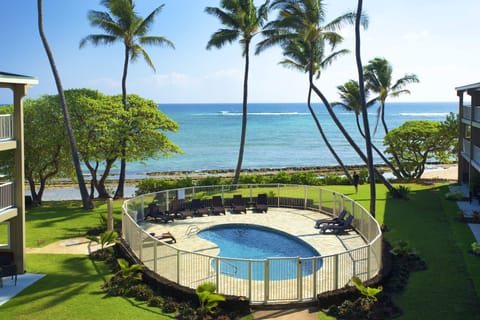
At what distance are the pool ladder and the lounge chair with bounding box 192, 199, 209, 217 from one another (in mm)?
2172

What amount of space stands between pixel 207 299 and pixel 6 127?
9.16 meters

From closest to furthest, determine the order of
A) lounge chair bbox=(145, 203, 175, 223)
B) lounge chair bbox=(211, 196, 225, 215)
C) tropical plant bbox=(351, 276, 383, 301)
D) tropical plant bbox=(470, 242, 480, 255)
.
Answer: tropical plant bbox=(351, 276, 383, 301) → tropical plant bbox=(470, 242, 480, 255) → lounge chair bbox=(145, 203, 175, 223) → lounge chair bbox=(211, 196, 225, 215)

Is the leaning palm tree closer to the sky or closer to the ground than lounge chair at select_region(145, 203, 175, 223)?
closer to the sky

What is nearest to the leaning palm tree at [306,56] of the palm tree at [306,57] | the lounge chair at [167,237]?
the palm tree at [306,57]

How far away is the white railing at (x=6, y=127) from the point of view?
15867 mm

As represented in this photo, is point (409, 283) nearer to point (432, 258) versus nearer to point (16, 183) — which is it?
point (432, 258)

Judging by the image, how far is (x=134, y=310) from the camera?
1288 centimetres

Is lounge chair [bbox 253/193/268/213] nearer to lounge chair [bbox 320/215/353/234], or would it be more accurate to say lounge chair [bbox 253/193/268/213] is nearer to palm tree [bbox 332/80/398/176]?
lounge chair [bbox 320/215/353/234]

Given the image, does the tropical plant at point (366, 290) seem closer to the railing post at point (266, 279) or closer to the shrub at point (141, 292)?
the railing post at point (266, 279)

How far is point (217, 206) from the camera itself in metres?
25.2

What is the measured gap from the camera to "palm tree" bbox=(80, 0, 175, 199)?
29.2 m

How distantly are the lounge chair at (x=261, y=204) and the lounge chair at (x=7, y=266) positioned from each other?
1266 cm

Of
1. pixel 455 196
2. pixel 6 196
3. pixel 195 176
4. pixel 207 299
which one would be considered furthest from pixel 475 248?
pixel 195 176

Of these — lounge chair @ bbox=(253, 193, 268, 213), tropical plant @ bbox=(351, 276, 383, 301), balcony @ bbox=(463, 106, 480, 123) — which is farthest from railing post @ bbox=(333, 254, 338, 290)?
balcony @ bbox=(463, 106, 480, 123)
